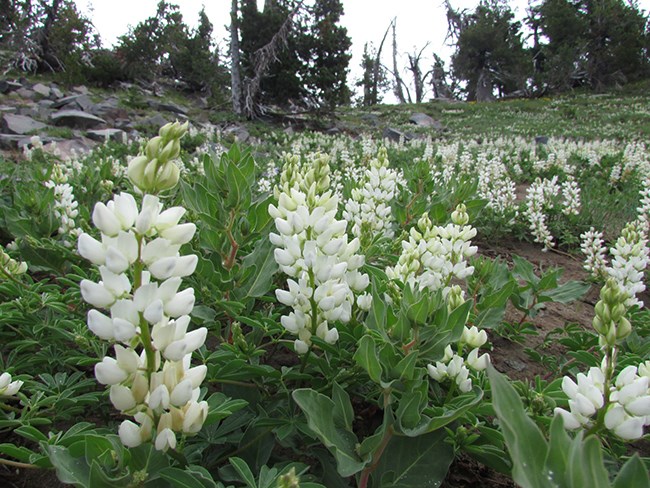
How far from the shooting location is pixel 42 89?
1576 centimetres

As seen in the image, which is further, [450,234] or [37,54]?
[37,54]

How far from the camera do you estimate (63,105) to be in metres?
14.5

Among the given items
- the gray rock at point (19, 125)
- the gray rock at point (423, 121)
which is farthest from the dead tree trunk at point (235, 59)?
the gray rock at point (423, 121)

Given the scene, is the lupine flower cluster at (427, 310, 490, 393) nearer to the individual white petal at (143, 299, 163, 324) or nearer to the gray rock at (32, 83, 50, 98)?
the individual white petal at (143, 299, 163, 324)

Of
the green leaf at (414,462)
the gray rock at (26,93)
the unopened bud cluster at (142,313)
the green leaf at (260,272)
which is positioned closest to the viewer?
the unopened bud cluster at (142,313)

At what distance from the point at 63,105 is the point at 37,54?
20.2 ft

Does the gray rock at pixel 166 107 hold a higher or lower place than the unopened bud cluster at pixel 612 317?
higher

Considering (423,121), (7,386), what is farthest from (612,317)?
(423,121)

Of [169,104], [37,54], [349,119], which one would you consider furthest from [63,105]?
[349,119]

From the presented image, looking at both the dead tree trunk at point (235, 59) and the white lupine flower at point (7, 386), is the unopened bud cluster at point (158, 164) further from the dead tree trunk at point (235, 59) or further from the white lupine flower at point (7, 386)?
the dead tree trunk at point (235, 59)

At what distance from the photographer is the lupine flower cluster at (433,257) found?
1772mm

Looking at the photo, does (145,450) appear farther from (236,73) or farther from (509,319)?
(236,73)

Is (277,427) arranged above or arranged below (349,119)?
below

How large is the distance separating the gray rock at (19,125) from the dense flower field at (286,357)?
9941 mm
